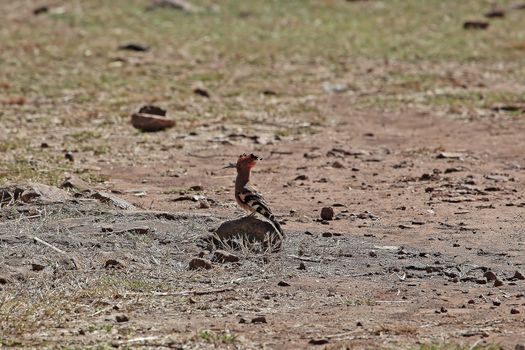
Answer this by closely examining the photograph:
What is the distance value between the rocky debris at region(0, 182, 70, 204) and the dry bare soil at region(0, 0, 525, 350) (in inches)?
3.2

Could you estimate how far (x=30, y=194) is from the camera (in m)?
8.48

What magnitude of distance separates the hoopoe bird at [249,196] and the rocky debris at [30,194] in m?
1.35

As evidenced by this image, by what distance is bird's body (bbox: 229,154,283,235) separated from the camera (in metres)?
7.71

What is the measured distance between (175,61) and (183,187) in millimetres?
8345

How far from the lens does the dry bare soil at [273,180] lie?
639 cm

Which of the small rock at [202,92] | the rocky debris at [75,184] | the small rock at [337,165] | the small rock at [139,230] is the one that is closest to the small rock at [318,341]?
the small rock at [139,230]

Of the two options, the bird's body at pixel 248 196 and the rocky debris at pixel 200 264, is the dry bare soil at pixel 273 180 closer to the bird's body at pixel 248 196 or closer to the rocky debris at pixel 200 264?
the rocky debris at pixel 200 264

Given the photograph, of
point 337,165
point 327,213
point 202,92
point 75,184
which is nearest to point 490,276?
point 327,213

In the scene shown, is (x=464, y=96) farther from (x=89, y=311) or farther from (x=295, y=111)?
(x=89, y=311)

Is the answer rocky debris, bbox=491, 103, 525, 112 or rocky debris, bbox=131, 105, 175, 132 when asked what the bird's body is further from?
rocky debris, bbox=491, 103, 525, 112

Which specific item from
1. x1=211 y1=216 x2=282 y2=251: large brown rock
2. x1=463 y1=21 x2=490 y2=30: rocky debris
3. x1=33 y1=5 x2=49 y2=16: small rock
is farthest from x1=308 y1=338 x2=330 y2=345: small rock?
x1=33 y1=5 x2=49 y2=16: small rock

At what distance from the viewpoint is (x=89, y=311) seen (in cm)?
642

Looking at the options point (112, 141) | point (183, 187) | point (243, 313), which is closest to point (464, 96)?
point (112, 141)

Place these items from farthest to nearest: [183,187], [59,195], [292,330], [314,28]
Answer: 1. [314,28]
2. [183,187]
3. [59,195]
4. [292,330]
